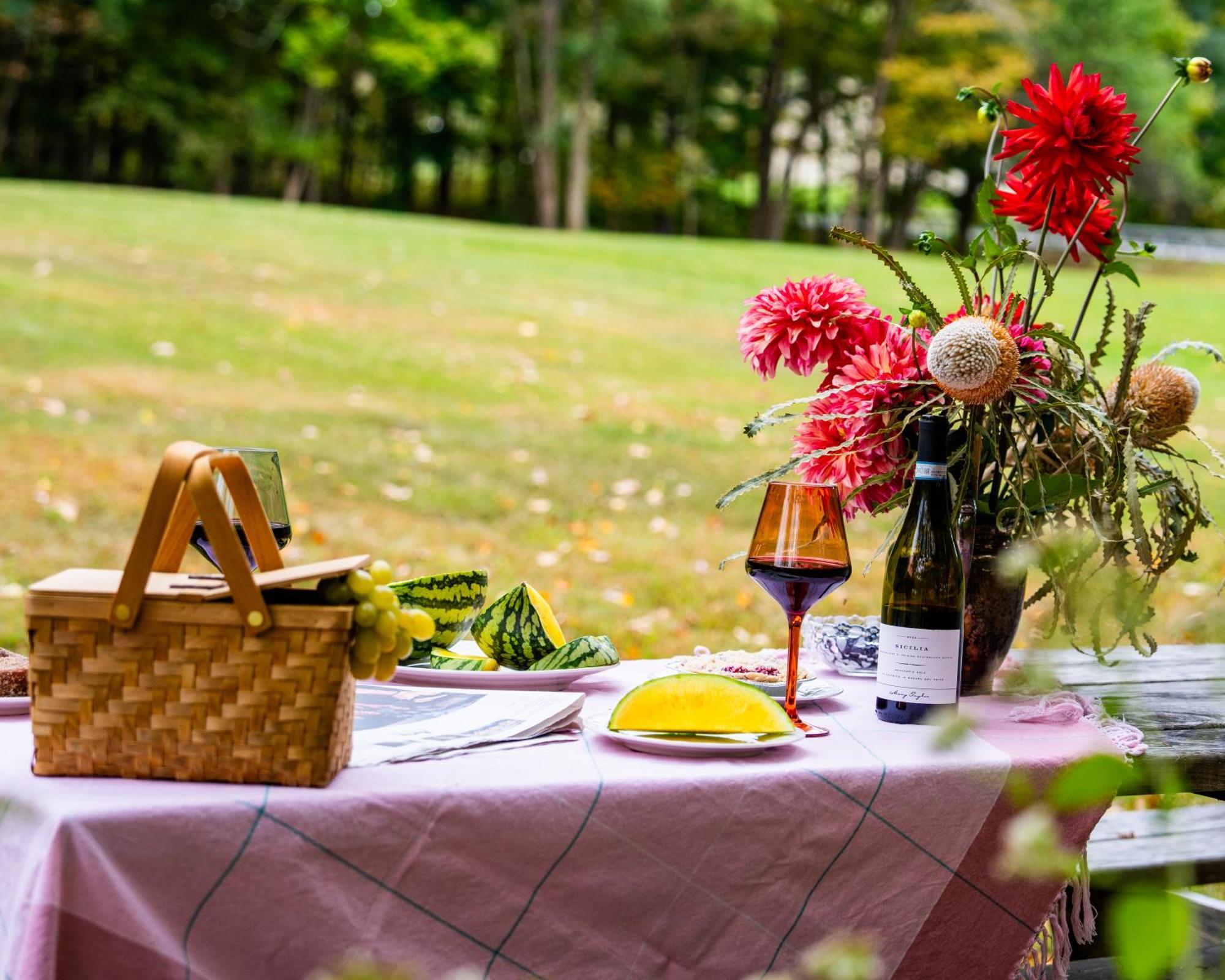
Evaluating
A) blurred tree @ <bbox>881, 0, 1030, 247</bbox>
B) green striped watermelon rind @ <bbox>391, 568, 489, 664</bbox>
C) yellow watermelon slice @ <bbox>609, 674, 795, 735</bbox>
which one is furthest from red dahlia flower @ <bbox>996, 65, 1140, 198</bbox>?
blurred tree @ <bbox>881, 0, 1030, 247</bbox>

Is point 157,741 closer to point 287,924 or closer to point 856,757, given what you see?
point 287,924

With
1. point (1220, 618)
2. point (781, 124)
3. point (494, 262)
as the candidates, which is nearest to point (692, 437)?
point (494, 262)

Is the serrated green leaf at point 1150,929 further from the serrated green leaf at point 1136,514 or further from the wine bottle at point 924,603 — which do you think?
the serrated green leaf at point 1136,514

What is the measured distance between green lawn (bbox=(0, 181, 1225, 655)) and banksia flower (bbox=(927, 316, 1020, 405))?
8.22 feet

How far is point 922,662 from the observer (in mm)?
1534

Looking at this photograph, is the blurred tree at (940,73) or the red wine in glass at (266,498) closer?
the red wine in glass at (266,498)

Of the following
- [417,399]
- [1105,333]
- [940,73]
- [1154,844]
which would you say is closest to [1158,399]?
[1105,333]

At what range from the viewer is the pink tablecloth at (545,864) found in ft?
3.80

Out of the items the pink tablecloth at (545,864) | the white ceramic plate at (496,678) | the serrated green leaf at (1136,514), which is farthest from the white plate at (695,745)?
the serrated green leaf at (1136,514)

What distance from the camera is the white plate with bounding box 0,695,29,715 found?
1.49m

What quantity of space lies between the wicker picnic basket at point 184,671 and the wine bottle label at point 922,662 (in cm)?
66

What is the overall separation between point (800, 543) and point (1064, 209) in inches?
25.7

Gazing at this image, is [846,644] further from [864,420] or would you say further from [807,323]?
[807,323]

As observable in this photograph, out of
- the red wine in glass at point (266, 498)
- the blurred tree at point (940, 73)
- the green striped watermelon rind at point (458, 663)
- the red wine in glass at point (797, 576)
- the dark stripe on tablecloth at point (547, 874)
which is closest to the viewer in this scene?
the dark stripe on tablecloth at point (547, 874)
